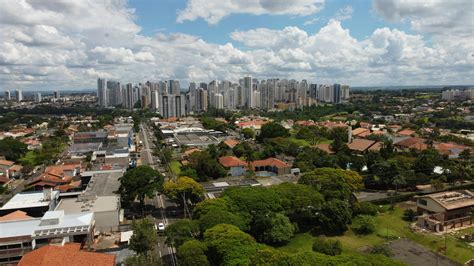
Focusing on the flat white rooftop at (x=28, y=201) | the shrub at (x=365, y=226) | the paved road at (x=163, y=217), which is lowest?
the paved road at (x=163, y=217)

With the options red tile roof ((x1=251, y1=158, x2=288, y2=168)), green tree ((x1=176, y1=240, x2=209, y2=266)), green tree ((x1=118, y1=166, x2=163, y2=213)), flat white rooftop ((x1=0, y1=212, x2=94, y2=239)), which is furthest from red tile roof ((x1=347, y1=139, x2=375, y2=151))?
flat white rooftop ((x1=0, y1=212, x2=94, y2=239))

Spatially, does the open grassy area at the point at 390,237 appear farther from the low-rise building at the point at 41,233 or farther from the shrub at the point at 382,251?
the low-rise building at the point at 41,233

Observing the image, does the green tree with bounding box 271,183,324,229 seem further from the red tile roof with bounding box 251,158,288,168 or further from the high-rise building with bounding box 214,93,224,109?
the high-rise building with bounding box 214,93,224,109

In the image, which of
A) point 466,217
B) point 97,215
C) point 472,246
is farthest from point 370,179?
point 97,215

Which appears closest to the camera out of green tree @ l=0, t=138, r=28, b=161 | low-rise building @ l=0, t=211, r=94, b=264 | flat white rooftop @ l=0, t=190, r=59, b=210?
low-rise building @ l=0, t=211, r=94, b=264

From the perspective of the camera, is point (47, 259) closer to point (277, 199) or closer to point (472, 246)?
point (277, 199)

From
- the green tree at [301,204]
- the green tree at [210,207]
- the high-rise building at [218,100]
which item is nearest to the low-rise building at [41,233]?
the green tree at [210,207]
